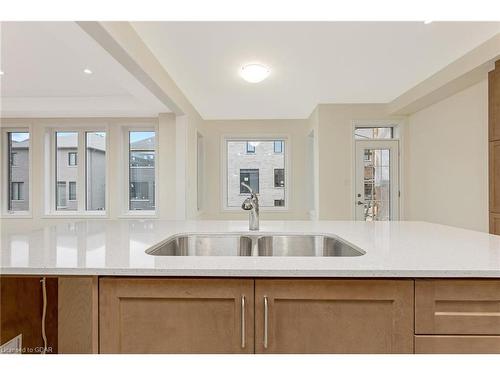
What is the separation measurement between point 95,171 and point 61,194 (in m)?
0.72

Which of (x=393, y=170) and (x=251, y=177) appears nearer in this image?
(x=393, y=170)

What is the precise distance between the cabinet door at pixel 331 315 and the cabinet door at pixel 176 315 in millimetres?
60

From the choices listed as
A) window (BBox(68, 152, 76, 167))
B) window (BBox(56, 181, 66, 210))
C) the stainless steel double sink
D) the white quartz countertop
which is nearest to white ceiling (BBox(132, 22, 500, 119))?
the stainless steel double sink

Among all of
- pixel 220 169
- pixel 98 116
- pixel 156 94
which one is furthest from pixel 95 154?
pixel 156 94

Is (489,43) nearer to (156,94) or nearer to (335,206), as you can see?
(335,206)

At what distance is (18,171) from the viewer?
5.70 meters

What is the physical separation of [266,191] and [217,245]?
4.81 meters

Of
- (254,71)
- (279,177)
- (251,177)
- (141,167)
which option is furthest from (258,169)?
(254,71)

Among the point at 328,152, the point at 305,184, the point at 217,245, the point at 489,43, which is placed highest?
the point at 489,43

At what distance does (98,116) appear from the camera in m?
5.37

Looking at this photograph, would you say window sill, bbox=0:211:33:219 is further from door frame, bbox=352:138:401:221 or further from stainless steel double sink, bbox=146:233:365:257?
door frame, bbox=352:138:401:221

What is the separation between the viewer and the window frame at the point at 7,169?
556 centimetres

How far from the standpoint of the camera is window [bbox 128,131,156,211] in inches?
226

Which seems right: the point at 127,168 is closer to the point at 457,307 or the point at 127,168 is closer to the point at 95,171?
the point at 95,171
